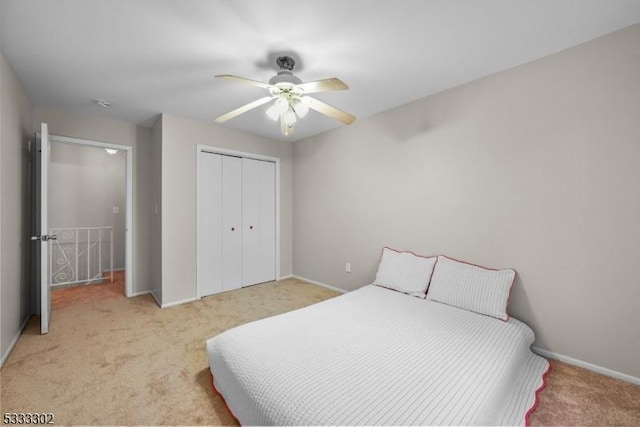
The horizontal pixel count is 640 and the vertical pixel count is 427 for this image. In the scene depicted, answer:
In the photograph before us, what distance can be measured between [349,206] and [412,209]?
0.93 m

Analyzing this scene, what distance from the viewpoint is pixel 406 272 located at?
2.71m

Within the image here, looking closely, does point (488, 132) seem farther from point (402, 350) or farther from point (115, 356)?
point (115, 356)

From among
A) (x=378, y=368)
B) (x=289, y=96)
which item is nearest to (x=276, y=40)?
(x=289, y=96)

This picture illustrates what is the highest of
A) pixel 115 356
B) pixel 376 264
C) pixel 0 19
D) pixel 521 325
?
pixel 0 19

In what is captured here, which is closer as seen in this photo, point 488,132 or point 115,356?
point 115,356

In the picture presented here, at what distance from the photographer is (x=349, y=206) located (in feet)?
11.7

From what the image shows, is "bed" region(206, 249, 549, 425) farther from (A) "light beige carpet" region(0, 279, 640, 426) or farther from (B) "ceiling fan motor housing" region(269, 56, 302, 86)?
(B) "ceiling fan motor housing" region(269, 56, 302, 86)

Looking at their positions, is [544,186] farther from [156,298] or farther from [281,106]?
[156,298]

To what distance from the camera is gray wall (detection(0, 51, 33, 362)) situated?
78.5 inches

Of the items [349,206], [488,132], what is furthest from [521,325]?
[349,206]

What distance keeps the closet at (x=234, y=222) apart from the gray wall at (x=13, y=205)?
62.4 inches

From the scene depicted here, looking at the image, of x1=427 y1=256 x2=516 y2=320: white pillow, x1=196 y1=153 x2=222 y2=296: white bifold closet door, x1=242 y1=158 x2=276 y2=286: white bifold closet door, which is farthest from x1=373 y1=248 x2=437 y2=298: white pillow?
x1=196 y1=153 x2=222 y2=296: white bifold closet door

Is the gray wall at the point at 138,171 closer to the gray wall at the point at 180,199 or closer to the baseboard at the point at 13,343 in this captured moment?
the gray wall at the point at 180,199

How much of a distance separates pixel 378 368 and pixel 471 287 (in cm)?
135
